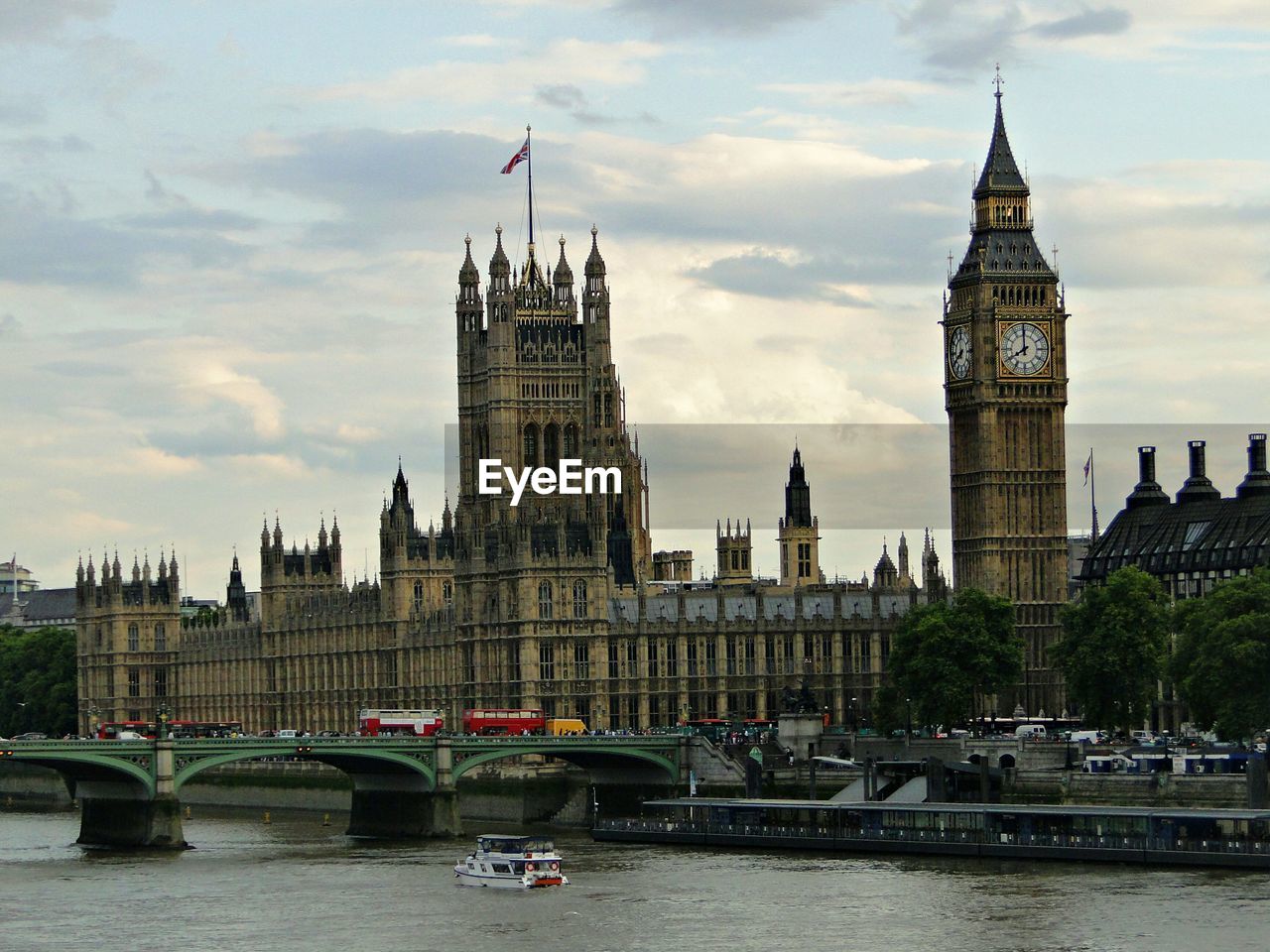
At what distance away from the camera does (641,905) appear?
358ft

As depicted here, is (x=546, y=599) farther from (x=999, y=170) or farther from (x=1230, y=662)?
(x=1230, y=662)

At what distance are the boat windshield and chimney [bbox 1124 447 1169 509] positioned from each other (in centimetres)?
6405

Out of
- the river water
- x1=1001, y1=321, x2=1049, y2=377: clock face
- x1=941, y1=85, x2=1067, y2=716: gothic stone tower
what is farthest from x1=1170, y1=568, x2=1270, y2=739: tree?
x1=1001, y1=321, x2=1049, y2=377: clock face

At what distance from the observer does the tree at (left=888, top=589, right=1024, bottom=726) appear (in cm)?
15625

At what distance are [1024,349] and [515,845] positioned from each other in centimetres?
6462

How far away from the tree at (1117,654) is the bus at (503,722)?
93.8 ft

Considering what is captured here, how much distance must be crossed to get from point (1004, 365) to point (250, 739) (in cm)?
5200

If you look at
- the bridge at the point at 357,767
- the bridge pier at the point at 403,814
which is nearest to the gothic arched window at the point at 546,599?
the bridge at the point at 357,767

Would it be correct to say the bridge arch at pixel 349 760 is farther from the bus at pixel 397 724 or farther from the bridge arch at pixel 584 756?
the bus at pixel 397 724

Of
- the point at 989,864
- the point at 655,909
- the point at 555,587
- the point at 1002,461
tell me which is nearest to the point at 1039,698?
the point at 1002,461

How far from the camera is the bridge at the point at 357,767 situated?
13775 centimetres

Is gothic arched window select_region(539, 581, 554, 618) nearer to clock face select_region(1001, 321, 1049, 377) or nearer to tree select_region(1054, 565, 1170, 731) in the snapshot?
clock face select_region(1001, 321, 1049, 377)

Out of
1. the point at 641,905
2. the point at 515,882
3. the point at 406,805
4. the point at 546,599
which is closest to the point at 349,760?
the point at 406,805

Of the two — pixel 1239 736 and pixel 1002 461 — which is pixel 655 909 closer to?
pixel 1239 736
